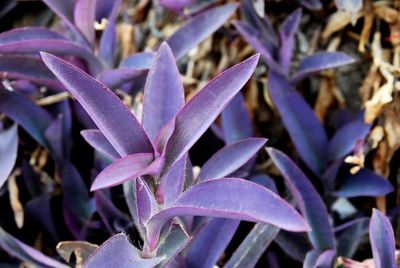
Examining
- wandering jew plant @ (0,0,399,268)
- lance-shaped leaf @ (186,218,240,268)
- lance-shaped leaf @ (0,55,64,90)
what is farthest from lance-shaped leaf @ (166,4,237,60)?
lance-shaped leaf @ (186,218,240,268)

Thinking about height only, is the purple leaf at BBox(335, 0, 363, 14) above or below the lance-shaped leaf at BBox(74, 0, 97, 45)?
below

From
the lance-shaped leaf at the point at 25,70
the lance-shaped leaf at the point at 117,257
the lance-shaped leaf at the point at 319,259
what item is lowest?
the lance-shaped leaf at the point at 319,259

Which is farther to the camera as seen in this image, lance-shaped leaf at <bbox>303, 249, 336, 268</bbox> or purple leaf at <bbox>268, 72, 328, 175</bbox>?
purple leaf at <bbox>268, 72, 328, 175</bbox>

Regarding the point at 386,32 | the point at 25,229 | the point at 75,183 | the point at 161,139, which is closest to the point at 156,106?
the point at 161,139

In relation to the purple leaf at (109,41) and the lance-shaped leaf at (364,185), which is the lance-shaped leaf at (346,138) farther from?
the purple leaf at (109,41)

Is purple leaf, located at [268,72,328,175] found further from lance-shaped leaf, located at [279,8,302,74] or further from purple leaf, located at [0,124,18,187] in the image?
purple leaf, located at [0,124,18,187]

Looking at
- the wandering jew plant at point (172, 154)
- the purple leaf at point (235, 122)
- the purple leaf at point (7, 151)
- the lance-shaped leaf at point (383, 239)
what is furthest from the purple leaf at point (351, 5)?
the purple leaf at point (7, 151)
